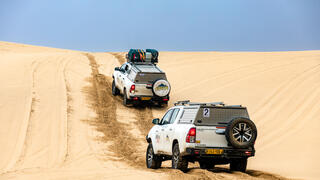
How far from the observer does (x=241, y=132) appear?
10727mm

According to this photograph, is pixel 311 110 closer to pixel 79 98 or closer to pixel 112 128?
pixel 112 128

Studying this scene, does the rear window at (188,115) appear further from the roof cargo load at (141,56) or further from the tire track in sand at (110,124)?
the roof cargo load at (141,56)

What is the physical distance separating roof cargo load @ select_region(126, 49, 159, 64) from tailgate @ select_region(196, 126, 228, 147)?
48.3 feet

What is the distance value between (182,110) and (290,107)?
36.1 ft

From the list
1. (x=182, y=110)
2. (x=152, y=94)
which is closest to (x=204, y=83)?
(x=152, y=94)

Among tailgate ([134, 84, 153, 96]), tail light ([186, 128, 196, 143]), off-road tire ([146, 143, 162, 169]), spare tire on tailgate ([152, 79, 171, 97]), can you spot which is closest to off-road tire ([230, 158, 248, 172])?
tail light ([186, 128, 196, 143])

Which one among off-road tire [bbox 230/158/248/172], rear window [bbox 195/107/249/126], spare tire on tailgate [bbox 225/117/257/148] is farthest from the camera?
off-road tire [bbox 230/158/248/172]

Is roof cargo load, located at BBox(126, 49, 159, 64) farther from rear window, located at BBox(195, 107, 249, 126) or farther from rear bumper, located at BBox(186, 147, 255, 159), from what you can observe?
rear bumper, located at BBox(186, 147, 255, 159)

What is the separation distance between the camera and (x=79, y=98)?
23.4 m

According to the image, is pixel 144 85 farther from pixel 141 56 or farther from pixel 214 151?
pixel 214 151

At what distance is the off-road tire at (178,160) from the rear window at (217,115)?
2.92 ft

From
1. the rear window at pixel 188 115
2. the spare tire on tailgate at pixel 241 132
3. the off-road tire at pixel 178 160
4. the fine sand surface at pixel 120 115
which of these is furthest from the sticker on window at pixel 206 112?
the fine sand surface at pixel 120 115

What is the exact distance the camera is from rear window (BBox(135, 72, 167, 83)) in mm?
22281

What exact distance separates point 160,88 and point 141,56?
11.3ft
